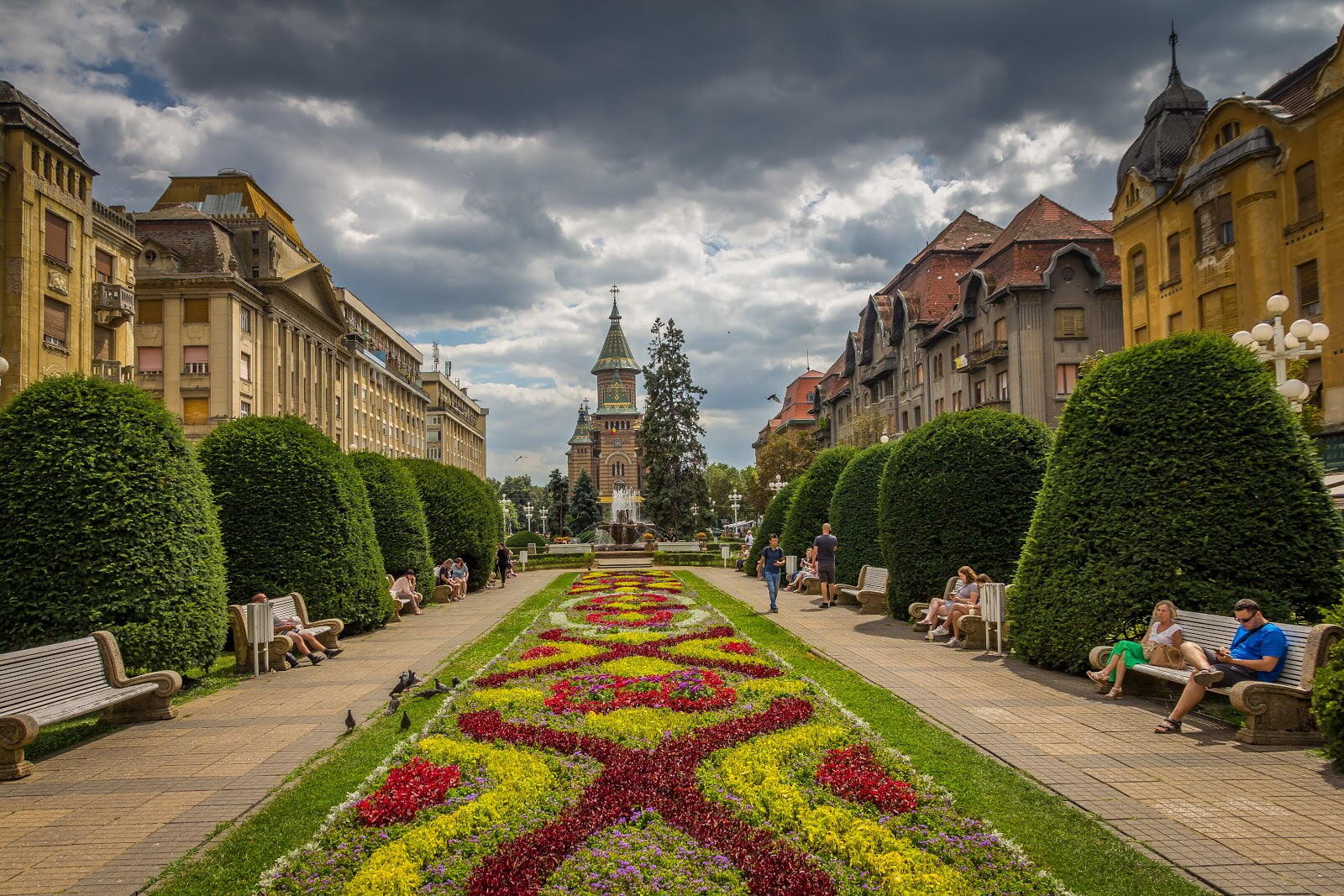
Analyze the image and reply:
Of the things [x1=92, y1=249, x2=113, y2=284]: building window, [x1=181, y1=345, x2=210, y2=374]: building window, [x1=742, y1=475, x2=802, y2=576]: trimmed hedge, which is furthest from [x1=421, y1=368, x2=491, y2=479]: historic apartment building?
[x1=742, y1=475, x2=802, y2=576]: trimmed hedge

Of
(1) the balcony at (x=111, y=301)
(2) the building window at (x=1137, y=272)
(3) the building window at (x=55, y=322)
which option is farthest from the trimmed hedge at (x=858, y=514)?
(1) the balcony at (x=111, y=301)

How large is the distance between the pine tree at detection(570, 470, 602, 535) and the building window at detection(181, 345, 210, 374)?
57.7 m

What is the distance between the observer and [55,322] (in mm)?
31766

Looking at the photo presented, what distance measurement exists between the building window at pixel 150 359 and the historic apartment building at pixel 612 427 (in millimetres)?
99078

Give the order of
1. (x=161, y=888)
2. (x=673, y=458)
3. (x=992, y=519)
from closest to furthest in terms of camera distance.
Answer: (x=161, y=888) < (x=992, y=519) < (x=673, y=458)

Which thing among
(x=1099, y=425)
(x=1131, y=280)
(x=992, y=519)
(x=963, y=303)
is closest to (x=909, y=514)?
(x=992, y=519)

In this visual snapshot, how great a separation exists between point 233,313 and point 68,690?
4011cm

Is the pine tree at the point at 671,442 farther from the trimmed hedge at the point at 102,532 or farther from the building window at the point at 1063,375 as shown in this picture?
the trimmed hedge at the point at 102,532

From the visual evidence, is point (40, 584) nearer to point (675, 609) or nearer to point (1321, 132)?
point (675, 609)

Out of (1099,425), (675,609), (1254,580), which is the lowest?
(675,609)

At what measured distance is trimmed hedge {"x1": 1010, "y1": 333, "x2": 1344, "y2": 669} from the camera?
9.52 m

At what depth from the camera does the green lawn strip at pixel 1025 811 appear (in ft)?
15.8

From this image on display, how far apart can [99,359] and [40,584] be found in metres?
29.0

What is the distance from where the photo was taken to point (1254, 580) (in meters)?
9.59
